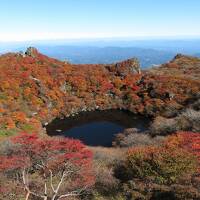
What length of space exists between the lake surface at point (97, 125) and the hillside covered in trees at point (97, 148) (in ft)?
9.94

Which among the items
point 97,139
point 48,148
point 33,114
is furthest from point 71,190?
point 33,114

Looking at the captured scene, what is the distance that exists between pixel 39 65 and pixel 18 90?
18280 mm

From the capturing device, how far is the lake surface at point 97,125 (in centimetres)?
8506

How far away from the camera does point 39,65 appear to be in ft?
379

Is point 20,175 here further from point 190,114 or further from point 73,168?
point 190,114

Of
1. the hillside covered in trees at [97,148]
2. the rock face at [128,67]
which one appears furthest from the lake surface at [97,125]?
the rock face at [128,67]

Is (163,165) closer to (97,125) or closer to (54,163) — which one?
(54,163)

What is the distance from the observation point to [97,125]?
95062 mm

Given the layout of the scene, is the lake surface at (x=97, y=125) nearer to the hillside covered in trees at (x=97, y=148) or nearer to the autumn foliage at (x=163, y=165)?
the hillside covered in trees at (x=97, y=148)

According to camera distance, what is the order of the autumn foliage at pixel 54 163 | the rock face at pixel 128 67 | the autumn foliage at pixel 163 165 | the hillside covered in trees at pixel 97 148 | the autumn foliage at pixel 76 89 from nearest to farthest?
the autumn foliage at pixel 163 165 < the hillside covered in trees at pixel 97 148 < the autumn foliage at pixel 54 163 < the autumn foliage at pixel 76 89 < the rock face at pixel 128 67

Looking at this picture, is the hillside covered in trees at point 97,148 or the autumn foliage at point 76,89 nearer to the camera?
the hillside covered in trees at point 97,148

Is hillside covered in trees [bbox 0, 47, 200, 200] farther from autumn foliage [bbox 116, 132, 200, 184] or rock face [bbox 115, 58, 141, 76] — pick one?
rock face [bbox 115, 58, 141, 76]

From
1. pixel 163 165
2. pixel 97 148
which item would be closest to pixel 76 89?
pixel 97 148

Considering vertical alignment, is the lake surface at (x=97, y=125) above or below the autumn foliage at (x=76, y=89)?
below
